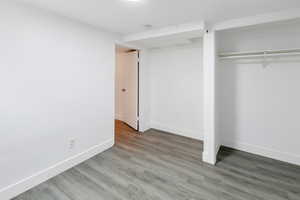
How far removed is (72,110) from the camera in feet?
7.89

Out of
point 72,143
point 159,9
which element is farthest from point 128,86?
point 159,9

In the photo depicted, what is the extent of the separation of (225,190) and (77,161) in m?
2.16

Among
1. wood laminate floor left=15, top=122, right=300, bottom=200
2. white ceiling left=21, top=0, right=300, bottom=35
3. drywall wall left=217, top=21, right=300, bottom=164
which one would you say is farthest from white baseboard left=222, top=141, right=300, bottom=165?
white ceiling left=21, top=0, right=300, bottom=35

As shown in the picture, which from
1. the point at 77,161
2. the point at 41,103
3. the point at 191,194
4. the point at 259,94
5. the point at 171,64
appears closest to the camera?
the point at 191,194

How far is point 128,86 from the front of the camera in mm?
4293

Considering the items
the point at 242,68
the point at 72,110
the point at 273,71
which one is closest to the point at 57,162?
the point at 72,110

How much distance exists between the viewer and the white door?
4004 mm

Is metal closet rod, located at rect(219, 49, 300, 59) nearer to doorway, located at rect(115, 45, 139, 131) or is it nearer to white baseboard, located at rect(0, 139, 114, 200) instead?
doorway, located at rect(115, 45, 139, 131)

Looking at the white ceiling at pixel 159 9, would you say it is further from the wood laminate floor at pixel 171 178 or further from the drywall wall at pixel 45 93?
the wood laminate floor at pixel 171 178

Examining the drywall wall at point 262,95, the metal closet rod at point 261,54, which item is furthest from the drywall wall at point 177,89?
the metal closet rod at point 261,54

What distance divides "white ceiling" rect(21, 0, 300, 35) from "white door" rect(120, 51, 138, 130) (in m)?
1.61

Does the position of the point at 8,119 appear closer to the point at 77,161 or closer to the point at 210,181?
the point at 77,161

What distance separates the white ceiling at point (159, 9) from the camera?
180 cm

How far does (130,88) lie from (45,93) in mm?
2326
